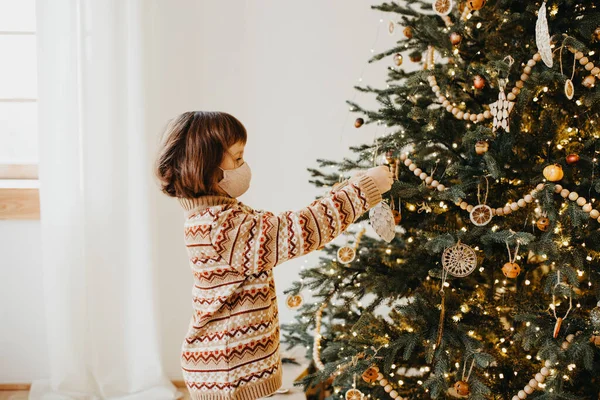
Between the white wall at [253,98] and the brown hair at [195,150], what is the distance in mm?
1076

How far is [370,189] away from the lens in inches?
50.1

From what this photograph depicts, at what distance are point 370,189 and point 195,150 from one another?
1.27 feet

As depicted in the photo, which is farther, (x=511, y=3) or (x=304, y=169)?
(x=304, y=169)

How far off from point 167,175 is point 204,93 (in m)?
1.20

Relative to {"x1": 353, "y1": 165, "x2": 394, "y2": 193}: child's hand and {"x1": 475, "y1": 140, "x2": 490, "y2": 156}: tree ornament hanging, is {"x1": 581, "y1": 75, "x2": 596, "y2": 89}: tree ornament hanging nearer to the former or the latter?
{"x1": 475, "y1": 140, "x2": 490, "y2": 156}: tree ornament hanging

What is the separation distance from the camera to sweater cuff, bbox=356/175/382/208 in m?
1.27

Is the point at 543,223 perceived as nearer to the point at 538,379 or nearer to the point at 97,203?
the point at 538,379

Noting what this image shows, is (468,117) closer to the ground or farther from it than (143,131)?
farther from it

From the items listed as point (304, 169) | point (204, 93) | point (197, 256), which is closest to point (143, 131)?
point (204, 93)

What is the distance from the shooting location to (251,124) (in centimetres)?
248

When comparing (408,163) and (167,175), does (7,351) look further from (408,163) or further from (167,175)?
(408,163)

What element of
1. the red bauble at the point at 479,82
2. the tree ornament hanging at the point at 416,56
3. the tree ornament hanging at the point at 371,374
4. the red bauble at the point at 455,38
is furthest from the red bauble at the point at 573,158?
the tree ornament hanging at the point at 371,374

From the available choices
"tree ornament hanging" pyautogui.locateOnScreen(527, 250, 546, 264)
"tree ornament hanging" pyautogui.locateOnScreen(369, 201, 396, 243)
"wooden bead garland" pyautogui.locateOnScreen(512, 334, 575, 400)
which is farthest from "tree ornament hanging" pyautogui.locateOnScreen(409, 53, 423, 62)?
"wooden bead garland" pyautogui.locateOnScreen(512, 334, 575, 400)

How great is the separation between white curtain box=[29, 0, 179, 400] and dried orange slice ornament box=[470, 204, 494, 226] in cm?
125
